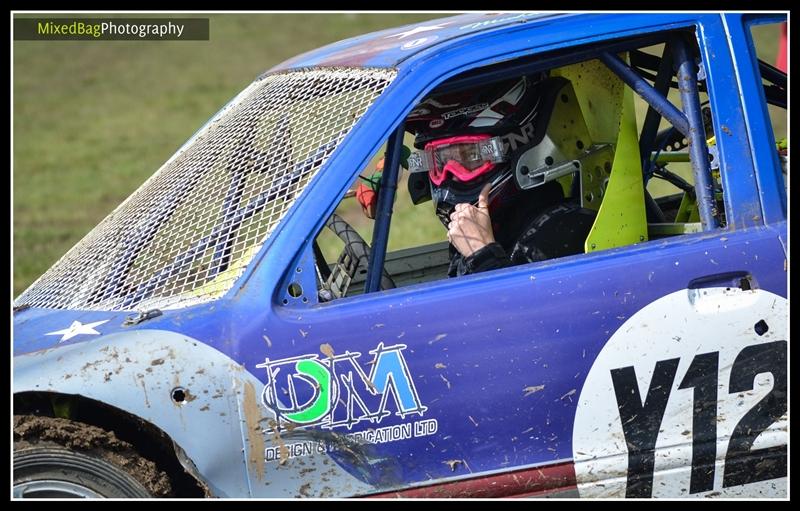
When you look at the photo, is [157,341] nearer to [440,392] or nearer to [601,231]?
[440,392]

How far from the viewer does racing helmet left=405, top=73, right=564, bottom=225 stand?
12.5 ft

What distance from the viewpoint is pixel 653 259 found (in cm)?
323

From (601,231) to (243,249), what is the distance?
3.81ft

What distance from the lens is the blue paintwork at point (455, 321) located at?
3.07 m

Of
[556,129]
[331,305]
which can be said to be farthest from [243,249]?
[556,129]

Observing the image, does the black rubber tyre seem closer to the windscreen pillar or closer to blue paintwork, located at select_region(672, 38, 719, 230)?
the windscreen pillar

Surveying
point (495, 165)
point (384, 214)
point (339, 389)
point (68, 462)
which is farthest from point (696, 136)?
point (68, 462)

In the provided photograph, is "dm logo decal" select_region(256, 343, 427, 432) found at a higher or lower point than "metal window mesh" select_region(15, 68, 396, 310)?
lower

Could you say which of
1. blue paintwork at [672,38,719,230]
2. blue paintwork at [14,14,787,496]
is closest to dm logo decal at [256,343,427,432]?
blue paintwork at [14,14,787,496]

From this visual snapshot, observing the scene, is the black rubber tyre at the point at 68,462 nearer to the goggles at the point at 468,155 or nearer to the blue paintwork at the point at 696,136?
the goggles at the point at 468,155

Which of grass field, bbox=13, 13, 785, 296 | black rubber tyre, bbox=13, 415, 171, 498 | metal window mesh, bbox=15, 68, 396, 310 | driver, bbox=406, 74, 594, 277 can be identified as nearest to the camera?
black rubber tyre, bbox=13, 415, 171, 498

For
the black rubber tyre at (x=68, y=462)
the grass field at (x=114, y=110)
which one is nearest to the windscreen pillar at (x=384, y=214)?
the black rubber tyre at (x=68, y=462)

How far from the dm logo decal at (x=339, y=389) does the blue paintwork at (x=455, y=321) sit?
0.02 m

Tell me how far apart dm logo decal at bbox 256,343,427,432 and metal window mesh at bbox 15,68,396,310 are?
305mm
